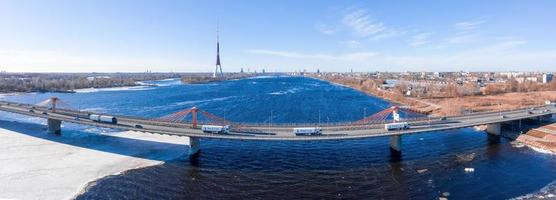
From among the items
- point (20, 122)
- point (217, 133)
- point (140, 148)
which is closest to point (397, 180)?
point (217, 133)

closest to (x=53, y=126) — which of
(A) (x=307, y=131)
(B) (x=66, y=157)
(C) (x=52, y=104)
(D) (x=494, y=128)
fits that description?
(C) (x=52, y=104)

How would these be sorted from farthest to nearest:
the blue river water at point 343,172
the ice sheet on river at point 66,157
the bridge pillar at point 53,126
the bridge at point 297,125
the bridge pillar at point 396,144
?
the bridge pillar at point 53,126
the bridge pillar at point 396,144
the bridge at point 297,125
the ice sheet on river at point 66,157
the blue river water at point 343,172

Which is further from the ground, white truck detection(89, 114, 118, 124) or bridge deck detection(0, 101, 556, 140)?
white truck detection(89, 114, 118, 124)

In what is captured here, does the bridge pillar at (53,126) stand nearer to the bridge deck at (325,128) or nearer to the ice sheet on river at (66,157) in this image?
the bridge deck at (325,128)

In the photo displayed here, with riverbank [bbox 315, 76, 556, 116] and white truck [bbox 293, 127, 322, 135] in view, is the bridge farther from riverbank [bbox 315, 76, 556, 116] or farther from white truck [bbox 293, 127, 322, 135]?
riverbank [bbox 315, 76, 556, 116]

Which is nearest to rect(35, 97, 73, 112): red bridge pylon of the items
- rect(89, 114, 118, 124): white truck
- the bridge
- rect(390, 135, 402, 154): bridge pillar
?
the bridge

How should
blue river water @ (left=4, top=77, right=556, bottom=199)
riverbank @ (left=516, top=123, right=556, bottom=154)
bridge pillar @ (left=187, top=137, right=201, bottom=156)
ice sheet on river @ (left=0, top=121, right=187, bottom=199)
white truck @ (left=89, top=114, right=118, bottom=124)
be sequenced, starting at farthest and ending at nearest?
1. white truck @ (left=89, top=114, right=118, bottom=124)
2. riverbank @ (left=516, top=123, right=556, bottom=154)
3. bridge pillar @ (left=187, top=137, right=201, bottom=156)
4. ice sheet on river @ (left=0, top=121, right=187, bottom=199)
5. blue river water @ (left=4, top=77, right=556, bottom=199)

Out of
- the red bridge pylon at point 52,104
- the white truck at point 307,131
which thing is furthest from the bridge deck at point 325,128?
the red bridge pylon at point 52,104

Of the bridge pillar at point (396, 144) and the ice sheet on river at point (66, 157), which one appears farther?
the bridge pillar at point (396, 144)

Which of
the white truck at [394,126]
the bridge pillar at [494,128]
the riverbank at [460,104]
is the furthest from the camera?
the riverbank at [460,104]
